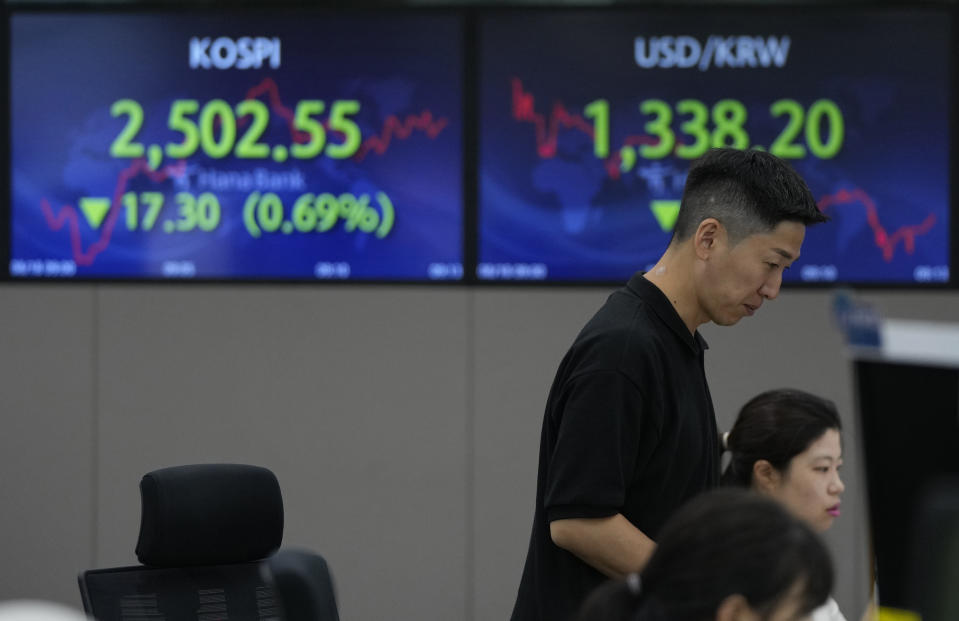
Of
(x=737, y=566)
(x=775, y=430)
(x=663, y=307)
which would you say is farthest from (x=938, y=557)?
(x=775, y=430)

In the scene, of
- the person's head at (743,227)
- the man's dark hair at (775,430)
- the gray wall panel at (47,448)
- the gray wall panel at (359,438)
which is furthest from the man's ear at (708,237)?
the gray wall panel at (47,448)

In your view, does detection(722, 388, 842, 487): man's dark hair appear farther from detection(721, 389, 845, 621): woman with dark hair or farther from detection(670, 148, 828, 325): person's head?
detection(670, 148, 828, 325): person's head

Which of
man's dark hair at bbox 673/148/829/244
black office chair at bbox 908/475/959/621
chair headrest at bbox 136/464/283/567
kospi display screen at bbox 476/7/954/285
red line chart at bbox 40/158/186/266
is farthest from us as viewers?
red line chart at bbox 40/158/186/266

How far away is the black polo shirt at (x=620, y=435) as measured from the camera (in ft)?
6.27

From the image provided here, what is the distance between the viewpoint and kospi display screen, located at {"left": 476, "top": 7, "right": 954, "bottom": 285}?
13.2 ft

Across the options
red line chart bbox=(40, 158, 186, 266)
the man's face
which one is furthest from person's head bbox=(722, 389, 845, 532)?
red line chart bbox=(40, 158, 186, 266)

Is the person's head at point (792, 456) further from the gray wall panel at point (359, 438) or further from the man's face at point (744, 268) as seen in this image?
the gray wall panel at point (359, 438)

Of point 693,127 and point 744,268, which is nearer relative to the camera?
point 744,268

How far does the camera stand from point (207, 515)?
2.45 metres

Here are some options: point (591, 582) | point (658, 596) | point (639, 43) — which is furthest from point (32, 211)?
point (658, 596)

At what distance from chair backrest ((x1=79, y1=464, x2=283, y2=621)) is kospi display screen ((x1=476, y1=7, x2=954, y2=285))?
1741 millimetres

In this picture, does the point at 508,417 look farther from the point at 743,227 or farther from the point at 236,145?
the point at 743,227

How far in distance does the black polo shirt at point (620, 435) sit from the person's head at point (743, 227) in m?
0.08

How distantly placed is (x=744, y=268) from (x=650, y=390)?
25cm
